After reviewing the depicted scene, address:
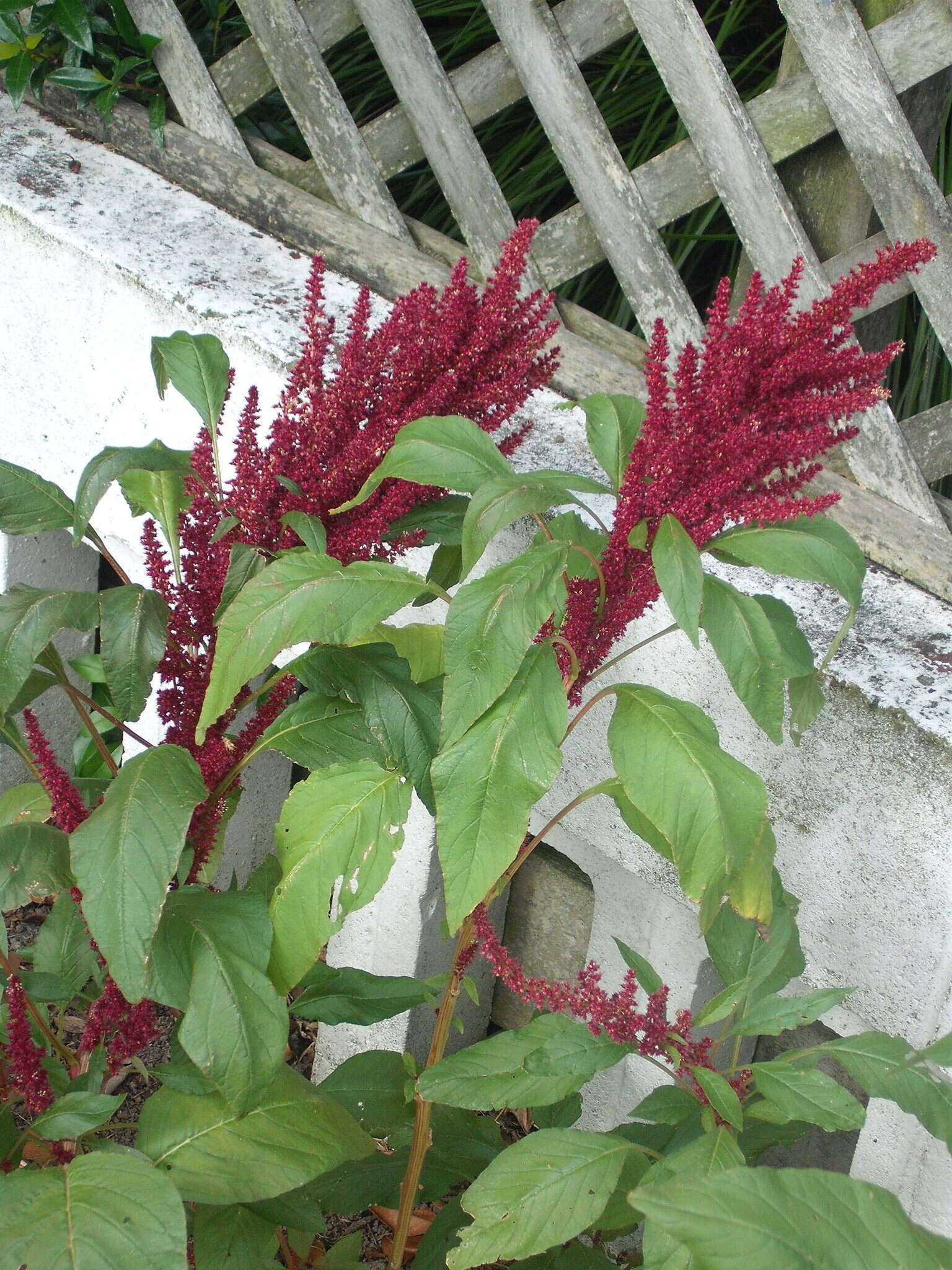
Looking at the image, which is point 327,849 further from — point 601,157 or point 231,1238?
point 601,157


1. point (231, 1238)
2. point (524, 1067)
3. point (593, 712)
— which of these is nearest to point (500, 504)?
point (524, 1067)

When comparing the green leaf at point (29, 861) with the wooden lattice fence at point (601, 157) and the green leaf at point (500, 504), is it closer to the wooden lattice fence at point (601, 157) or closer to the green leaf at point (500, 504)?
the green leaf at point (500, 504)

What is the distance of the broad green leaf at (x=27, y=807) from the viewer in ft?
5.32

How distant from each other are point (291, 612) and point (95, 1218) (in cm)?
59

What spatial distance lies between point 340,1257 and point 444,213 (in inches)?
76.1

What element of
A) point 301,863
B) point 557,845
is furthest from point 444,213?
point 301,863

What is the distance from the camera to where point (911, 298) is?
2.32m

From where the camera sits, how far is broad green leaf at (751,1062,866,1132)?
1.25 meters

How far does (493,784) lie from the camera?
114 cm

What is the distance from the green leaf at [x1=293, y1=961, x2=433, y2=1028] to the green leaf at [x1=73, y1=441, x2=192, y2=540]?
2.11 ft

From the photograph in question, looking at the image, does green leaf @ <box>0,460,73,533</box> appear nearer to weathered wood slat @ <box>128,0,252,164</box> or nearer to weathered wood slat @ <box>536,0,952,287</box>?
weathered wood slat @ <box>536,0,952,287</box>

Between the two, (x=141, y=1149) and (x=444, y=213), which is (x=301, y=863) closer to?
(x=141, y=1149)

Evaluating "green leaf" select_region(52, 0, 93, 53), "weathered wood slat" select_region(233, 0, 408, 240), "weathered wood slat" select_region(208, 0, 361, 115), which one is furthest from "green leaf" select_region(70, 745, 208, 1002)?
"green leaf" select_region(52, 0, 93, 53)

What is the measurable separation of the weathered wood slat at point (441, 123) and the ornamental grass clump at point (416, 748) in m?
0.78
